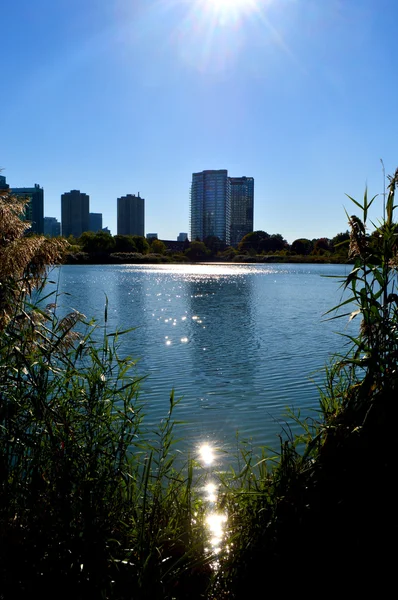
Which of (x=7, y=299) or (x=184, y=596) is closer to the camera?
(x=184, y=596)

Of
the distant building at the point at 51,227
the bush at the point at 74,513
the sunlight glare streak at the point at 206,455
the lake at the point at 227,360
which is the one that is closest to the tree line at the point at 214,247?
the distant building at the point at 51,227

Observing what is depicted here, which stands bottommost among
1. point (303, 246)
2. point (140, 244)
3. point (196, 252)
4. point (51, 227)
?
point (196, 252)

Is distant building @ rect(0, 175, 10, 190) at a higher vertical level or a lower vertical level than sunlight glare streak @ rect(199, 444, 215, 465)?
higher

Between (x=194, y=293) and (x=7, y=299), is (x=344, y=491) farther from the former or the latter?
(x=194, y=293)

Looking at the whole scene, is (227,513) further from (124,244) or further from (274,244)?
(274,244)

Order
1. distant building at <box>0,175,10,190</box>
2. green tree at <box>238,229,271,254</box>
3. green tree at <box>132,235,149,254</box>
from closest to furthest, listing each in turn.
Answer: distant building at <box>0,175,10,190</box>
green tree at <box>132,235,149,254</box>
green tree at <box>238,229,271,254</box>

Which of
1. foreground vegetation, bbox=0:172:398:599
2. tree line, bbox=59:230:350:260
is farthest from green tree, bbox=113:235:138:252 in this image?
foreground vegetation, bbox=0:172:398:599

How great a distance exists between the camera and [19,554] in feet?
12.3

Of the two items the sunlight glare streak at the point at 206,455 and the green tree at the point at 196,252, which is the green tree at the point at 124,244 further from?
the sunlight glare streak at the point at 206,455

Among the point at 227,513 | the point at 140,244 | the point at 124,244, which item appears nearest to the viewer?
the point at 227,513

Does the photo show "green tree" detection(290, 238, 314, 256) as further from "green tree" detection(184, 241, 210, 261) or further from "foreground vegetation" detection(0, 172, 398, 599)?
"foreground vegetation" detection(0, 172, 398, 599)

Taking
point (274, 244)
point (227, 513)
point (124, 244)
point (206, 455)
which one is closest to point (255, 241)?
point (274, 244)

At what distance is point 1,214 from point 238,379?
32.9ft

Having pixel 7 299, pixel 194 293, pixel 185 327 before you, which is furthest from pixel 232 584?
pixel 194 293
